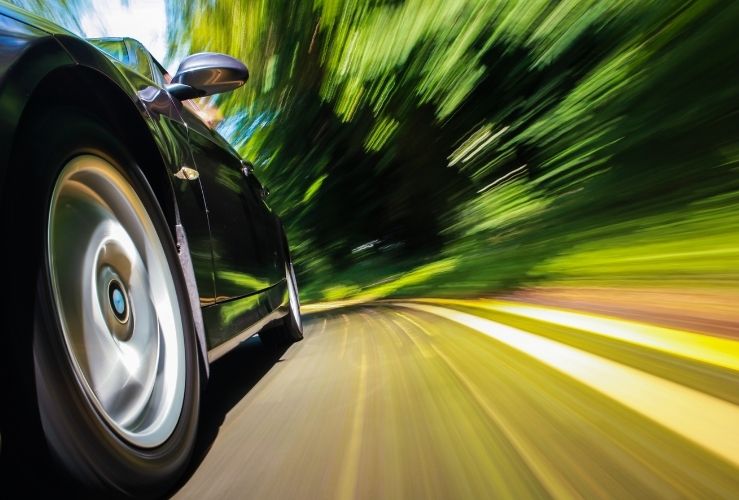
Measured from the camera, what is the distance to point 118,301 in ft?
6.90

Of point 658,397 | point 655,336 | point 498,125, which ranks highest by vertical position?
point 498,125

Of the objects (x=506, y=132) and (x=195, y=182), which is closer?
(x=195, y=182)

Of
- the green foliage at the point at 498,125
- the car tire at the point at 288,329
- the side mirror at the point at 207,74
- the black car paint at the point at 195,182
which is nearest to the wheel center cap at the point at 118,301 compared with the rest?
the black car paint at the point at 195,182

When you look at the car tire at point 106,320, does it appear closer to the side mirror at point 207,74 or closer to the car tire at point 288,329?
the side mirror at point 207,74

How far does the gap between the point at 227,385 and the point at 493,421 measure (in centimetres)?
176

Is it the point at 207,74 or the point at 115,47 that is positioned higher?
the point at 115,47

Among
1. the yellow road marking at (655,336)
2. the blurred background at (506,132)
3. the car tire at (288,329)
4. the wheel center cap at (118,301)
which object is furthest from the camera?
the car tire at (288,329)

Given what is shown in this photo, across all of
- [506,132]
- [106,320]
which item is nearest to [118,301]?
[106,320]

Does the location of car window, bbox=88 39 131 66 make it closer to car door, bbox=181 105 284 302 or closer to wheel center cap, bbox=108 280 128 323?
car door, bbox=181 105 284 302

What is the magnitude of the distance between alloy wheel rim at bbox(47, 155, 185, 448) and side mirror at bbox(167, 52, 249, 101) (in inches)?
42.1

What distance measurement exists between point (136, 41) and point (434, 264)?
709cm

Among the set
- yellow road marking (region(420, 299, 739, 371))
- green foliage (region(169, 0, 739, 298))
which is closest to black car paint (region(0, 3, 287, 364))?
yellow road marking (region(420, 299, 739, 371))

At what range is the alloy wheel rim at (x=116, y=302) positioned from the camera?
5.92 feet

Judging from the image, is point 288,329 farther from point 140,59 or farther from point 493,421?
point 493,421
